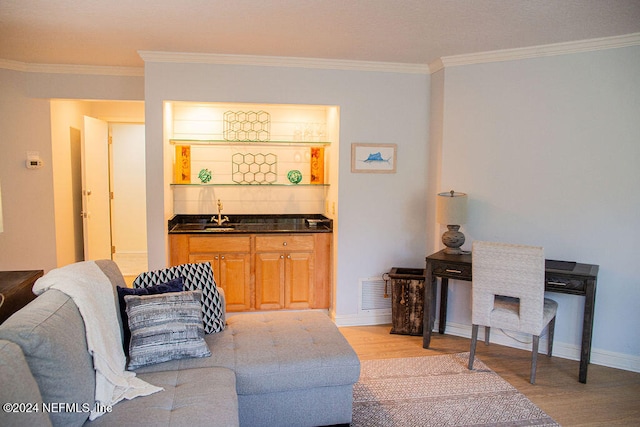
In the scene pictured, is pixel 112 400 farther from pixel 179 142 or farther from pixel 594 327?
pixel 594 327

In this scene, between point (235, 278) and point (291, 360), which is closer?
point (291, 360)

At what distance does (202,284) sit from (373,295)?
79.4 inches

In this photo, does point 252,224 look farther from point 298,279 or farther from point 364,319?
point 364,319

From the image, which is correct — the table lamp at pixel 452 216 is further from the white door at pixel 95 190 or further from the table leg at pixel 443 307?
the white door at pixel 95 190

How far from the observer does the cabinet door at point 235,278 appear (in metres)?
4.37

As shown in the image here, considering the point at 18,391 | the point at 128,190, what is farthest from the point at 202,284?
the point at 128,190

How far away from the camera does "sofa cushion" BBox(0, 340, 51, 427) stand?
1.36 meters

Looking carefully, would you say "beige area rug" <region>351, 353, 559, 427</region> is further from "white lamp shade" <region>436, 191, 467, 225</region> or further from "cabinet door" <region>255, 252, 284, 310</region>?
"cabinet door" <region>255, 252, 284, 310</region>

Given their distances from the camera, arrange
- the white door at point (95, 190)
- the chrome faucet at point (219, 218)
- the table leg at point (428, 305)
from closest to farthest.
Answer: the table leg at point (428, 305) → the chrome faucet at point (219, 218) → the white door at point (95, 190)

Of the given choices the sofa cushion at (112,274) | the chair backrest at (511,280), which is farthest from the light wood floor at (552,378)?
the sofa cushion at (112,274)

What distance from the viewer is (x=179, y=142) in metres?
4.60

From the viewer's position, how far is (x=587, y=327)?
324 centimetres

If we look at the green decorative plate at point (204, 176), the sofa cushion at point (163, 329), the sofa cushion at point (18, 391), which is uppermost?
the green decorative plate at point (204, 176)

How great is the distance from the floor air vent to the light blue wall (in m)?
0.73
